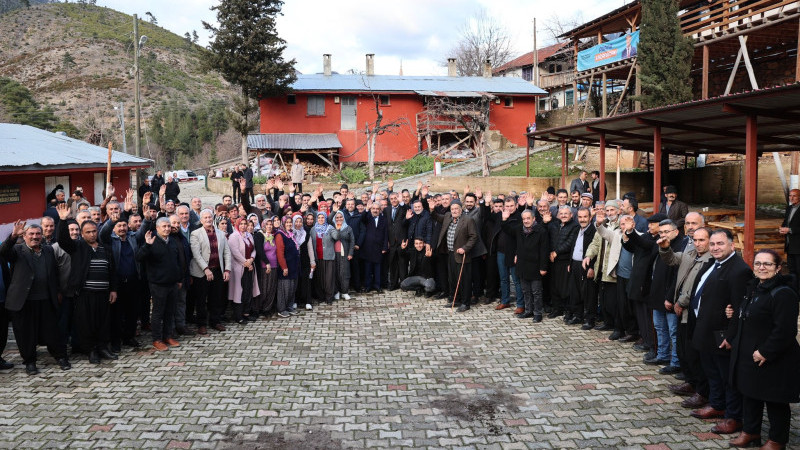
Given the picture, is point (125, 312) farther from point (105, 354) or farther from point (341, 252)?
point (341, 252)

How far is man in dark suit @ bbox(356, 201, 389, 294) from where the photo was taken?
10820 millimetres

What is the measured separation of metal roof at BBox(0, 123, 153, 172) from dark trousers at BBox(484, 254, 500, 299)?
10.1m

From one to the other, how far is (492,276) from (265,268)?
4167 millimetres

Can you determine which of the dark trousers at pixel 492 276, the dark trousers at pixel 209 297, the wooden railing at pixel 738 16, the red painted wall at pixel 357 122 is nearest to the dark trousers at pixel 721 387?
the dark trousers at pixel 492 276

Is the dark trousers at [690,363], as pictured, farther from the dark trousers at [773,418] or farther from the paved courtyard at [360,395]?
the dark trousers at [773,418]

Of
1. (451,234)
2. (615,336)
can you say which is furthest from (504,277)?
(615,336)

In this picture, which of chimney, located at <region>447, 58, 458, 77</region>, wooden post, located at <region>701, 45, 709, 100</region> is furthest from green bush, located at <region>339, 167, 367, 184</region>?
wooden post, located at <region>701, 45, 709, 100</region>

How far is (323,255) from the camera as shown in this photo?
9945 millimetres

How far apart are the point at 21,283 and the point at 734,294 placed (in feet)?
25.5

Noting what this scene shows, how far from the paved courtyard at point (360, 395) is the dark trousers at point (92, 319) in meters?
0.33

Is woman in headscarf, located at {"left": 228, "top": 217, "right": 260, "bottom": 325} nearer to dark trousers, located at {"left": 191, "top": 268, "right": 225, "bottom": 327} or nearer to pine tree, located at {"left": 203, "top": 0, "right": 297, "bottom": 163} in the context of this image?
dark trousers, located at {"left": 191, "top": 268, "right": 225, "bottom": 327}

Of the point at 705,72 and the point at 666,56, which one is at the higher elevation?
the point at 666,56

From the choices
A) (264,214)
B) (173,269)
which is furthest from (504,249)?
(173,269)

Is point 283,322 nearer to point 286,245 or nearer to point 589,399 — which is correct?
point 286,245
